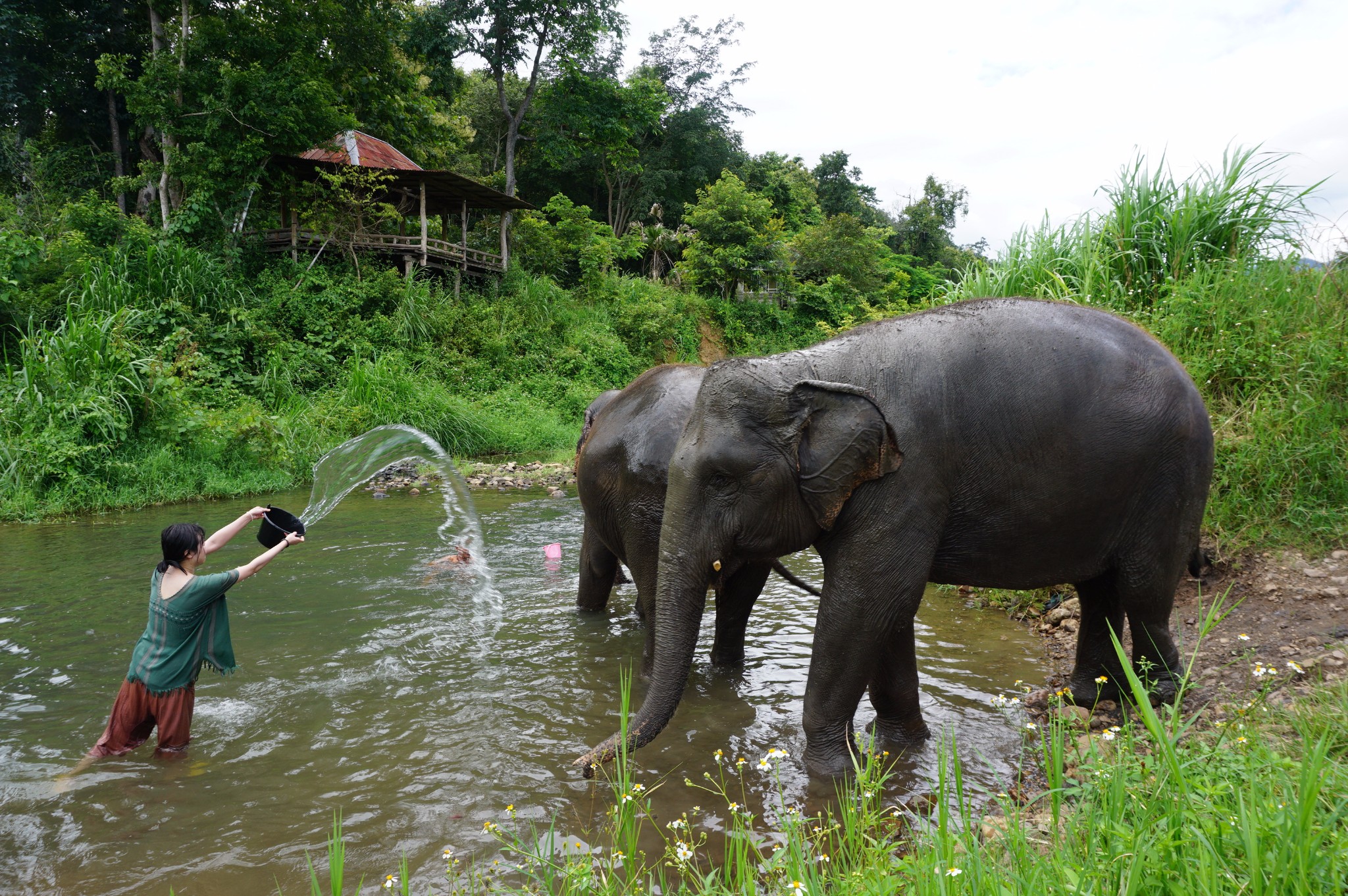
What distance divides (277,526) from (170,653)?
2.49 feet

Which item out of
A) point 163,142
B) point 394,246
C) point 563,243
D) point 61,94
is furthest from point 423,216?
point 61,94

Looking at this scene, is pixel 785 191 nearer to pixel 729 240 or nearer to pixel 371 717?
pixel 729 240

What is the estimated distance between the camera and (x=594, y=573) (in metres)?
6.27

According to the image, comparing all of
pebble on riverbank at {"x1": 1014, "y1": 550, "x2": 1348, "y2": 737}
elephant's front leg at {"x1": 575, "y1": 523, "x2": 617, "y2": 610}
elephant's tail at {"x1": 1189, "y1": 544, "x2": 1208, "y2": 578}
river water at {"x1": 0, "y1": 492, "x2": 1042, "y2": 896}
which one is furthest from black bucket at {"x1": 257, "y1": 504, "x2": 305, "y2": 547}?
elephant's tail at {"x1": 1189, "y1": 544, "x2": 1208, "y2": 578}

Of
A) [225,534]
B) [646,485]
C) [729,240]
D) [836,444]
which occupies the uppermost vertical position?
[729,240]

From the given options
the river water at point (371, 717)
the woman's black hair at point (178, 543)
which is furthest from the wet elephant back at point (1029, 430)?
the woman's black hair at point (178, 543)

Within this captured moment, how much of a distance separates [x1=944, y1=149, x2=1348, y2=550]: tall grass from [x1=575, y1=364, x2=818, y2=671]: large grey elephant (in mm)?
2920

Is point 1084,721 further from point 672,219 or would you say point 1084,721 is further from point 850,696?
→ point 672,219

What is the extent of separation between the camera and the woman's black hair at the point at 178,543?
405cm

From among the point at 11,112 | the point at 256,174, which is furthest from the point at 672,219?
the point at 11,112

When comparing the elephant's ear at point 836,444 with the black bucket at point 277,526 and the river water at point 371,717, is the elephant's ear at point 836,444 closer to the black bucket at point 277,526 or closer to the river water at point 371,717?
the river water at point 371,717

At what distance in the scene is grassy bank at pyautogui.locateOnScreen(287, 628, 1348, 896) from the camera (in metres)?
1.78

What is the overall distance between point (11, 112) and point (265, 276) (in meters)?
11.4

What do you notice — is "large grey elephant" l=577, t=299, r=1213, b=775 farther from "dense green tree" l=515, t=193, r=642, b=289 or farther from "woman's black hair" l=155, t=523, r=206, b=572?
"dense green tree" l=515, t=193, r=642, b=289
